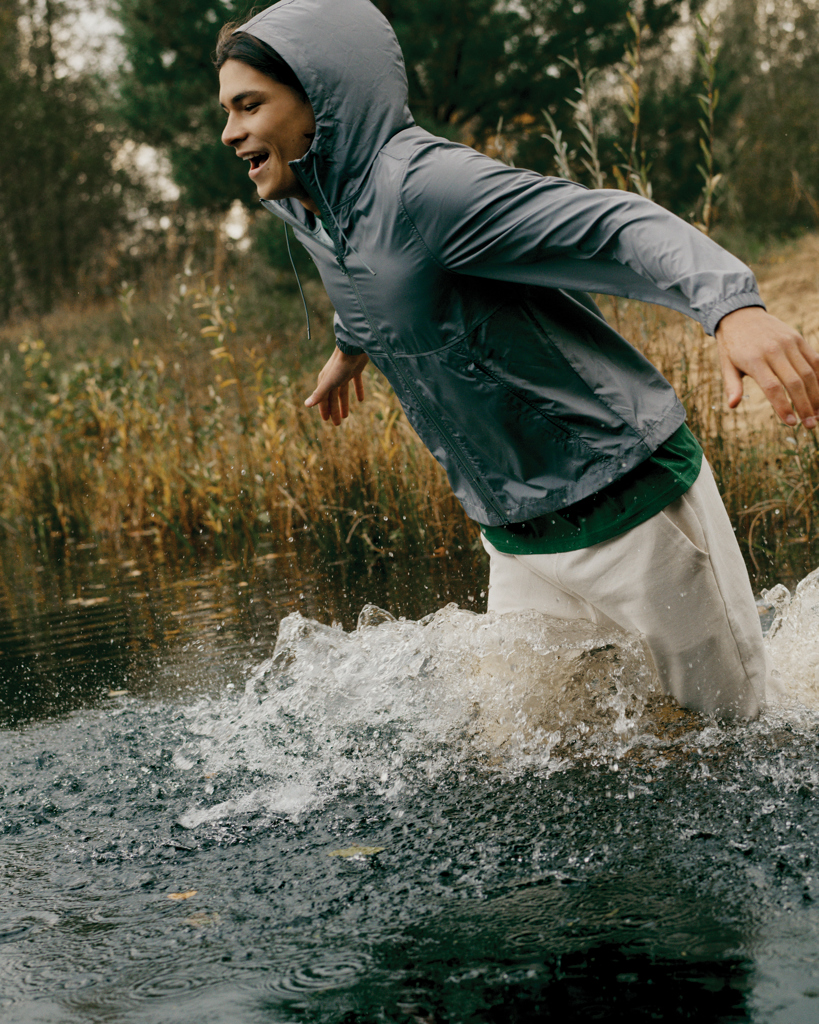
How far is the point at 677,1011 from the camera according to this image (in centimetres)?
164

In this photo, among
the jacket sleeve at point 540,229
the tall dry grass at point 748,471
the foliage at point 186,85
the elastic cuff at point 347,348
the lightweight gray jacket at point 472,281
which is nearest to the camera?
the jacket sleeve at point 540,229

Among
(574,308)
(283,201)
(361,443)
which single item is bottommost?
(361,443)

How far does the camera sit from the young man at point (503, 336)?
2211 mm

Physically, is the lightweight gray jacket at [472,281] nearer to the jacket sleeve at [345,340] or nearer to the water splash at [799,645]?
the jacket sleeve at [345,340]

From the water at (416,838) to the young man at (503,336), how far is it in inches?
8.1

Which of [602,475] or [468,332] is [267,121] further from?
[602,475]

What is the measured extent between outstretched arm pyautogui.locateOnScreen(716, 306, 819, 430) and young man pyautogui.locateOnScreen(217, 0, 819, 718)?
0.36 metres

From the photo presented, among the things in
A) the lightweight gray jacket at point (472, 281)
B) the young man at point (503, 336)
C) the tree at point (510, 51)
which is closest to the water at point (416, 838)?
the young man at point (503, 336)

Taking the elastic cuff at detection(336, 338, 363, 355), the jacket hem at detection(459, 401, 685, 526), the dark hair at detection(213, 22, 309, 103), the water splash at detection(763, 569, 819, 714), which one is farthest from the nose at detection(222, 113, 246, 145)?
the water splash at detection(763, 569, 819, 714)

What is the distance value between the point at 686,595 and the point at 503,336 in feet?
2.36

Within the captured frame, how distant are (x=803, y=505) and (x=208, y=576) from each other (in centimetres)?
321

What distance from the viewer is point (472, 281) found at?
2.34 meters

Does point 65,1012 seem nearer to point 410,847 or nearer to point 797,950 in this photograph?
point 410,847

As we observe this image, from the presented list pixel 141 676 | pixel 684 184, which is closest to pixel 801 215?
pixel 684 184
